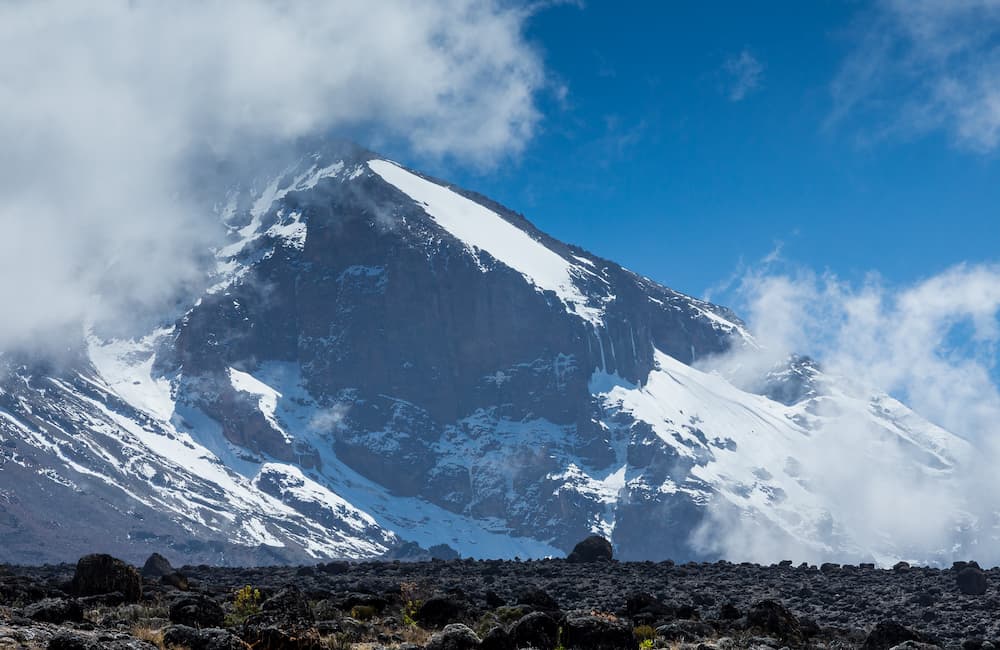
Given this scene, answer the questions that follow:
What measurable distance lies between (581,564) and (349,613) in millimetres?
25947

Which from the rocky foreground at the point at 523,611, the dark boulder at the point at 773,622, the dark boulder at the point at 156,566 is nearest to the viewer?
the rocky foreground at the point at 523,611

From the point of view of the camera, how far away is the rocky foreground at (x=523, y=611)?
58.7ft

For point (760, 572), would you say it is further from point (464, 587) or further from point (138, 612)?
point (138, 612)

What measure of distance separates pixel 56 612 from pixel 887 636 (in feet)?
45.5

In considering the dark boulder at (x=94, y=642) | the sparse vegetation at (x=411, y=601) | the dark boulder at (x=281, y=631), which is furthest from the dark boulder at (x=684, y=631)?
the dark boulder at (x=94, y=642)

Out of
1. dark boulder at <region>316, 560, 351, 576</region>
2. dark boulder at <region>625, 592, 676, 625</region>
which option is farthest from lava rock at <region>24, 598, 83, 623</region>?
dark boulder at <region>316, 560, 351, 576</region>

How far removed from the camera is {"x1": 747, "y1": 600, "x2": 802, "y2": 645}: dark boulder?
21.7 meters

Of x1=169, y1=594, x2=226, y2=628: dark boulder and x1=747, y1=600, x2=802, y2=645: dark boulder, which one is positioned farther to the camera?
x1=747, y1=600, x2=802, y2=645: dark boulder

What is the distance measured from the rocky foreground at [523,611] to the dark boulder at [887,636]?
3cm

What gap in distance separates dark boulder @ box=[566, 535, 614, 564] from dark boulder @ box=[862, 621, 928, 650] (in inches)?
1271

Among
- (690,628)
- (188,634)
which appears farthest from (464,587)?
(188,634)

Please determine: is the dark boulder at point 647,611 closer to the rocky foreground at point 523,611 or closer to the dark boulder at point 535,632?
the rocky foreground at point 523,611

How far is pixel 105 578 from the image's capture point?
2653 centimetres

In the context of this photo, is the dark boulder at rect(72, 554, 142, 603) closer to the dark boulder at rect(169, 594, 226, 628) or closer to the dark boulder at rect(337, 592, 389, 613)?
the dark boulder at rect(337, 592, 389, 613)
